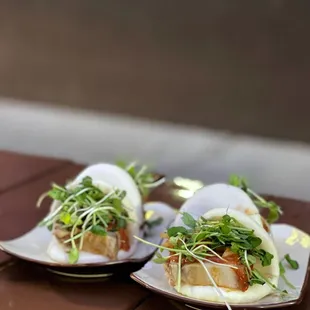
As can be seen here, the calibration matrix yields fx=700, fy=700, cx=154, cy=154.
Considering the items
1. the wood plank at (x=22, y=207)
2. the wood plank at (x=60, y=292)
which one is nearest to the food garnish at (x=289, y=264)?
the wood plank at (x=60, y=292)

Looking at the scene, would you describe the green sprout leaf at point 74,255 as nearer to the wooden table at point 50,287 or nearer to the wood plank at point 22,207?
the wooden table at point 50,287

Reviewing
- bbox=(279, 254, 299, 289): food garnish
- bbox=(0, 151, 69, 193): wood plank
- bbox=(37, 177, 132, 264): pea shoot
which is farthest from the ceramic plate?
bbox=(0, 151, 69, 193): wood plank

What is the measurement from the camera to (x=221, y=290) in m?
1.01

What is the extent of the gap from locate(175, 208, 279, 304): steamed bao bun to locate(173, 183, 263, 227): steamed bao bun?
54 millimetres

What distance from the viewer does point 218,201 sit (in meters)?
1.13

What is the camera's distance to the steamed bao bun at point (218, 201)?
112cm

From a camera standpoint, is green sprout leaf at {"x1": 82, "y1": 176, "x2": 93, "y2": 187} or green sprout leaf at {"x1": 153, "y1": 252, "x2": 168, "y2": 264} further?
green sprout leaf at {"x1": 82, "y1": 176, "x2": 93, "y2": 187}

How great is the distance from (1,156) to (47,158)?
0.13 meters

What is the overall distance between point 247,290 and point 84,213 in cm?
31

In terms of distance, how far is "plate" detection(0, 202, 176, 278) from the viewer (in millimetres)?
1126

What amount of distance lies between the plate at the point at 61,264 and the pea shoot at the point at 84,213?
0.03 meters

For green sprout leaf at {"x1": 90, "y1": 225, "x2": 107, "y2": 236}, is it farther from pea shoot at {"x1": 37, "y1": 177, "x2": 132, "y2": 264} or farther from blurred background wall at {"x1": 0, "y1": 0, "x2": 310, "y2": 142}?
blurred background wall at {"x1": 0, "y1": 0, "x2": 310, "y2": 142}

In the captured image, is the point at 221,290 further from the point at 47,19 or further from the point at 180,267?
the point at 47,19

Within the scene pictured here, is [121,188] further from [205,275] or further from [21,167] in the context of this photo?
[21,167]
